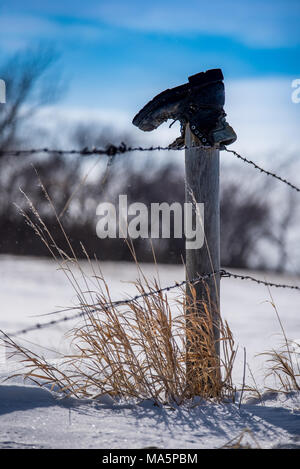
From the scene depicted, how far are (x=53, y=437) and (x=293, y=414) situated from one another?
986 millimetres

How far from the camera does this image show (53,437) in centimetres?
155

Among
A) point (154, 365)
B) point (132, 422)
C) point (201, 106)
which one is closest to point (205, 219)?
point (201, 106)

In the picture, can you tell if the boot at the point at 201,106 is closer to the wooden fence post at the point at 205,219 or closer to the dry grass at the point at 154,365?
the wooden fence post at the point at 205,219

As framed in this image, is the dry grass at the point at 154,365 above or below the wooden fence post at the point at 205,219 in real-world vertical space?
below

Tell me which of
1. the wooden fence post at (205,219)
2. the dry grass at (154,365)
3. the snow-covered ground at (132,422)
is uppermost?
the wooden fence post at (205,219)

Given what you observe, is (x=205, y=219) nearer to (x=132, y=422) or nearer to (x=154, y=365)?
(x=154, y=365)

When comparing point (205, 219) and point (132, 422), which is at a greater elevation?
point (205, 219)

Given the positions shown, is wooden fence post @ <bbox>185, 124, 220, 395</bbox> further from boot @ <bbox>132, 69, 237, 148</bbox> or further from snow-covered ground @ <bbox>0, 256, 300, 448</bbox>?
snow-covered ground @ <bbox>0, 256, 300, 448</bbox>

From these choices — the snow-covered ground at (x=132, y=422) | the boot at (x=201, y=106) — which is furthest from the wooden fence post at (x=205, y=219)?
the snow-covered ground at (x=132, y=422)

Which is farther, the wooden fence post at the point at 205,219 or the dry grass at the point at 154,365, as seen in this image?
the wooden fence post at the point at 205,219

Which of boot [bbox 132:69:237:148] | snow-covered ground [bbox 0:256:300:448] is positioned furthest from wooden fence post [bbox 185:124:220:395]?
snow-covered ground [bbox 0:256:300:448]

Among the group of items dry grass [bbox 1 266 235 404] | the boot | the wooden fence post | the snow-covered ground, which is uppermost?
the boot
